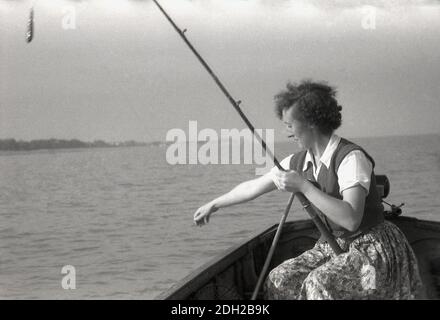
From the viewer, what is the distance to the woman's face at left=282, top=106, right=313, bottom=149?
2.39 metres

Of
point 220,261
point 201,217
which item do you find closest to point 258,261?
point 220,261

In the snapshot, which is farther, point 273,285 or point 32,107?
point 32,107

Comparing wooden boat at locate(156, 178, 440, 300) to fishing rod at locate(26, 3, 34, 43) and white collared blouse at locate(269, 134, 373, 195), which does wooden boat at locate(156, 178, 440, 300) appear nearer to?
white collared blouse at locate(269, 134, 373, 195)

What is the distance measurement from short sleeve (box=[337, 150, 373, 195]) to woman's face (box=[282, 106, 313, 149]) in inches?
8.1

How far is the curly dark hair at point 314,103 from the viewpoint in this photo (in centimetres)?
237

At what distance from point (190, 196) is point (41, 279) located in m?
15.8

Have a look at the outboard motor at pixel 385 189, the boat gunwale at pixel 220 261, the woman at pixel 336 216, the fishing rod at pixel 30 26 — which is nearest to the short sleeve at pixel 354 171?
the woman at pixel 336 216

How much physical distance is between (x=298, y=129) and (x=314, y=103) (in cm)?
12

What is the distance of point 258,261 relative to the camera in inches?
144
